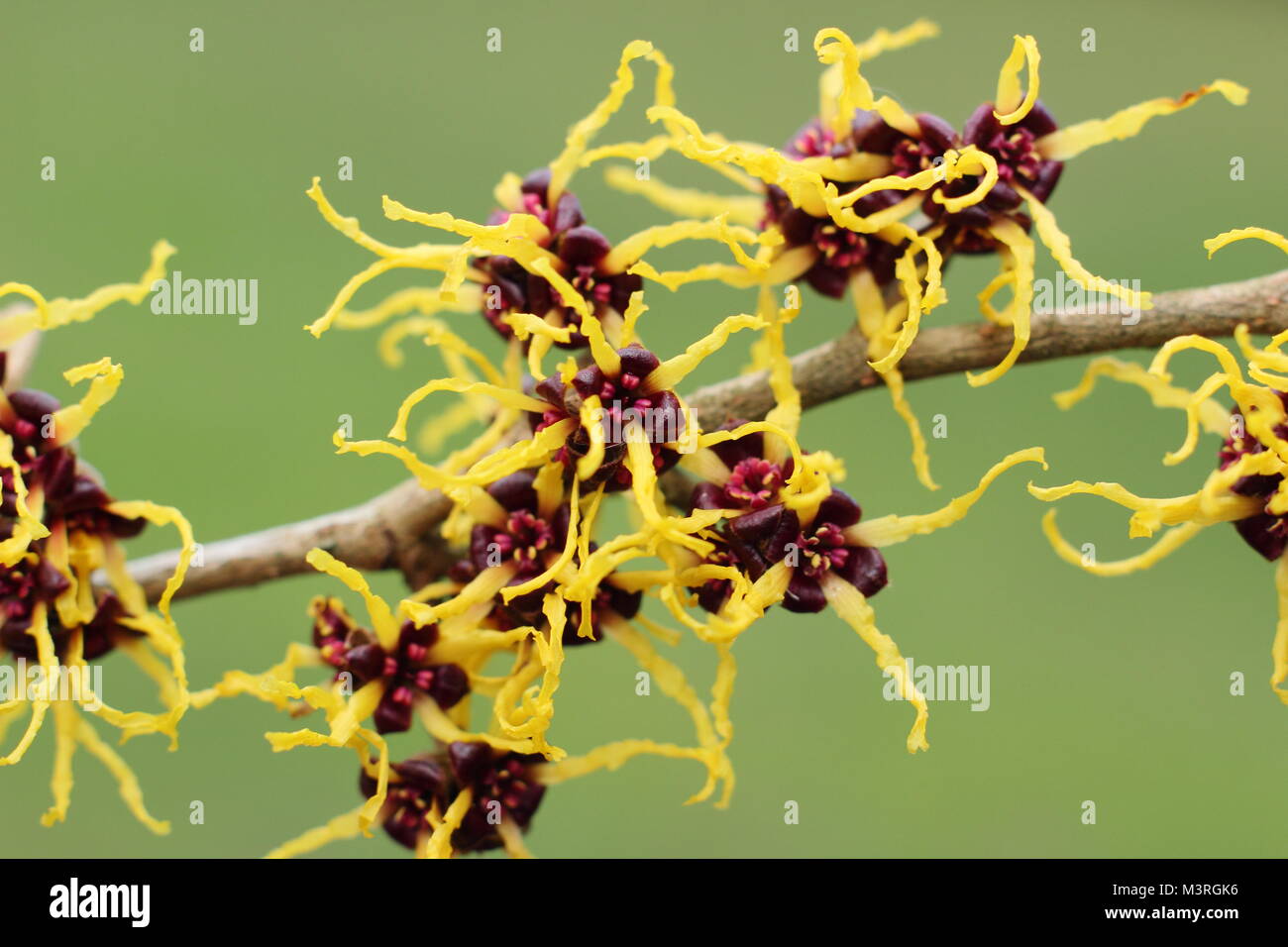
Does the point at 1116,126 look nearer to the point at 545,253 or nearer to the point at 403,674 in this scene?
the point at 545,253

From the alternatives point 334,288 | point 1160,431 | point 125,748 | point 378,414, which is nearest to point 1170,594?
point 1160,431

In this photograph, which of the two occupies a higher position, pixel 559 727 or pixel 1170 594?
pixel 1170 594

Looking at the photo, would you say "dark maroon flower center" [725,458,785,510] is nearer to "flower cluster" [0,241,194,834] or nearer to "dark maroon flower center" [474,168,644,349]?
"dark maroon flower center" [474,168,644,349]

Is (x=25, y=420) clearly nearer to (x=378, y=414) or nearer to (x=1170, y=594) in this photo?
(x=378, y=414)

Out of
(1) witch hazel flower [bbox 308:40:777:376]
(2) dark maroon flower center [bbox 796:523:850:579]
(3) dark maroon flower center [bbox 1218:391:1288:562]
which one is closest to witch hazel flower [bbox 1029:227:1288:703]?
(3) dark maroon flower center [bbox 1218:391:1288:562]

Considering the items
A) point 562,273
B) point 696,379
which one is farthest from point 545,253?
point 696,379

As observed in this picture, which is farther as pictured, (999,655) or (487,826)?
(999,655)
